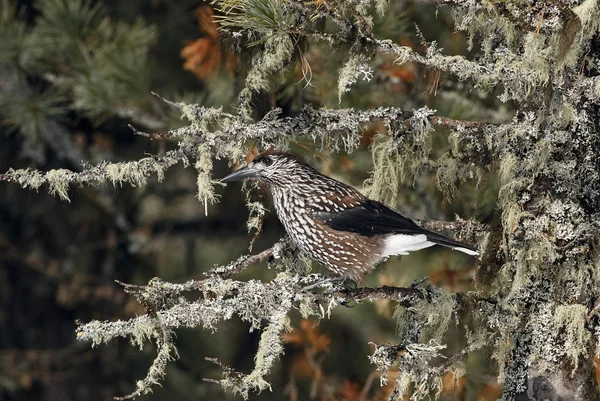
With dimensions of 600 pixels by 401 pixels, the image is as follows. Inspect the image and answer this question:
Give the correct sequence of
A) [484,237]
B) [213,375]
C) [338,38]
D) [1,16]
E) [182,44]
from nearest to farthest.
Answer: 1. [338,38]
2. [484,237]
3. [1,16]
4. [182,44]
5. [213,375]

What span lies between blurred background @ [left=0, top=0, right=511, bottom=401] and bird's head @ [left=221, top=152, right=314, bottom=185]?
312mm

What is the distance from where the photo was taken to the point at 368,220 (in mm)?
4645

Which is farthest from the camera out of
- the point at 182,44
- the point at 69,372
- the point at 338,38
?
the point at 69,372

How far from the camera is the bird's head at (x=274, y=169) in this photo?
4.57 metres

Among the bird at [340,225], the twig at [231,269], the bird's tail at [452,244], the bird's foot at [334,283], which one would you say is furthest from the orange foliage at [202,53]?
the bird's tail at [452,244]

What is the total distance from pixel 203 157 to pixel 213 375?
4.69 meters

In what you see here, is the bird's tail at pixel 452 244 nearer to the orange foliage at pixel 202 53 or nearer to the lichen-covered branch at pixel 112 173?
the lichen-covered branch at pixel 112 173

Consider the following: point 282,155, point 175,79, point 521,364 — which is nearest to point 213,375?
point 175,79

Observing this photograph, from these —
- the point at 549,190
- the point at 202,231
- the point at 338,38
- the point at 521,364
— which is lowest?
the point at 202,231

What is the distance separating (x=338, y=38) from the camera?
152 inches

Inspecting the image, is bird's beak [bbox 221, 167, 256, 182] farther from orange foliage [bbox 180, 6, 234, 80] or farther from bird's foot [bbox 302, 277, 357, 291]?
orange foliage [bbox 180, 6, 234, 80]

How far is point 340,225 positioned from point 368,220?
0.13m

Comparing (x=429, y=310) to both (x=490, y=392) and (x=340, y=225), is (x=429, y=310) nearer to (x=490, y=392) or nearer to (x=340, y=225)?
(x=340, y=225)

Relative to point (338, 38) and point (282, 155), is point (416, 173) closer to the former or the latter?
point (282, 155)
